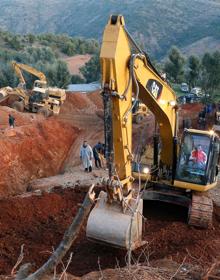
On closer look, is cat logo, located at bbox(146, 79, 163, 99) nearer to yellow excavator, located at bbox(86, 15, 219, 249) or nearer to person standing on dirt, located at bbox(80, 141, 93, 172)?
yellow excavator, located at bbox(86, 15, 219, 249)

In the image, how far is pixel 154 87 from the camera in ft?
33.9

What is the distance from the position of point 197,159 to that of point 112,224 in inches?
146

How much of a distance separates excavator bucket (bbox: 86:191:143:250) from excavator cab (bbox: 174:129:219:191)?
292 centimetres

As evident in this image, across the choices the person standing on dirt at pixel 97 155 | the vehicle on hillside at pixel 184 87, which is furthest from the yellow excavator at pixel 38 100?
the vehicle on hillside at pixel 184 87

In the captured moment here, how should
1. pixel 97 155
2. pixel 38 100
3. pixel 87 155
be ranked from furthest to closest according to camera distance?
pixel 38 100
pixel 97 155
pixel 87 155

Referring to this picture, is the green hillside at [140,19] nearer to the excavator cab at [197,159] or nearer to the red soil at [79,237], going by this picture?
Result: the red soil at [79,237]

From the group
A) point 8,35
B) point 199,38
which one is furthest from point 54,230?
point 199,38

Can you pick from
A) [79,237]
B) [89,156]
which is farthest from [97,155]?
[79,237]

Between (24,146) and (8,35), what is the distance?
45.6m

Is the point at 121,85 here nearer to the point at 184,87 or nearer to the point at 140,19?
the point at 184,87

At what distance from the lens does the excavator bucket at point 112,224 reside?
888cm

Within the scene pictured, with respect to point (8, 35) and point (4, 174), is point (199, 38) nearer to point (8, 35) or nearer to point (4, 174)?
point (8, 35)

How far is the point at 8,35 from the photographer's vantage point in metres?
64.8

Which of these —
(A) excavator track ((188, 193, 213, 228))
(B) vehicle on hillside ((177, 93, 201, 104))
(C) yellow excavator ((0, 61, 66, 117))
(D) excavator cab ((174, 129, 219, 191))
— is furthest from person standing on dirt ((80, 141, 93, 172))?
(B) vehicle on hillside ((177, 93, 201, 104))
